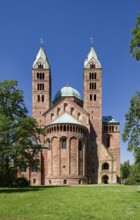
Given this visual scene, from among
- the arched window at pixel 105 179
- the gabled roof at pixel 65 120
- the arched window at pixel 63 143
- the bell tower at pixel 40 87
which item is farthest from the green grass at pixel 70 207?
the bell tower at pixel 40 87

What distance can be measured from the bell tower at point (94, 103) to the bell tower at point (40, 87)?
9177mm

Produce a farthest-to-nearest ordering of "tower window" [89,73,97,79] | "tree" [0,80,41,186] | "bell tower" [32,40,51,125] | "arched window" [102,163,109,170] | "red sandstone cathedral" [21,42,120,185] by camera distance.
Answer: "tower window" [89,73,97,79] → "bell tower" [32,40,51,125] → "arched window" [102,163,109,170] → "red sandstone cathedral" [21,42,120,185] → "tree" [0,80,41,186]

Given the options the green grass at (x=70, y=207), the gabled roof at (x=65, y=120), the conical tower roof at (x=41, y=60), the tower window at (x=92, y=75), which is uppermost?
the conical tower roof at (x=41, y=60)

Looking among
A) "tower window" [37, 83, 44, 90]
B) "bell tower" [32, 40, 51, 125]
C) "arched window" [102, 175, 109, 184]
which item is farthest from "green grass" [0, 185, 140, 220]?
"tower window" [37, 83, 44, 90]

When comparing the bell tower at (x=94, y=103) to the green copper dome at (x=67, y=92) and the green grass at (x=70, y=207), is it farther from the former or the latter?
the green grass at (x=70, y=207)

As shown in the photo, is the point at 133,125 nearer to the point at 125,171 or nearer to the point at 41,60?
the point at 41,60

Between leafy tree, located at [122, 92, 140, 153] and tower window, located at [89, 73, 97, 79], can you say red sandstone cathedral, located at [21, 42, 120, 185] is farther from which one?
leafy tree, located at [122, 92, 140, 153]

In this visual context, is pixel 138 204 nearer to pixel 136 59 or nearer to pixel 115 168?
pixel 136 59

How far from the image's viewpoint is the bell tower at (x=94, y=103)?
7156 centimetres

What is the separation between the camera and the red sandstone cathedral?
62.4 metres

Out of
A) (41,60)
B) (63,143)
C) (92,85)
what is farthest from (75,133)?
(41,60)

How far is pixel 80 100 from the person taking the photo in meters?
84.1

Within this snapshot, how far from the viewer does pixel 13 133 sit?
115ft

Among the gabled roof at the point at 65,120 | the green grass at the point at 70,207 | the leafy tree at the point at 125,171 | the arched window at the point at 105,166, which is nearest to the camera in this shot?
the green grass at the point at 70,207
